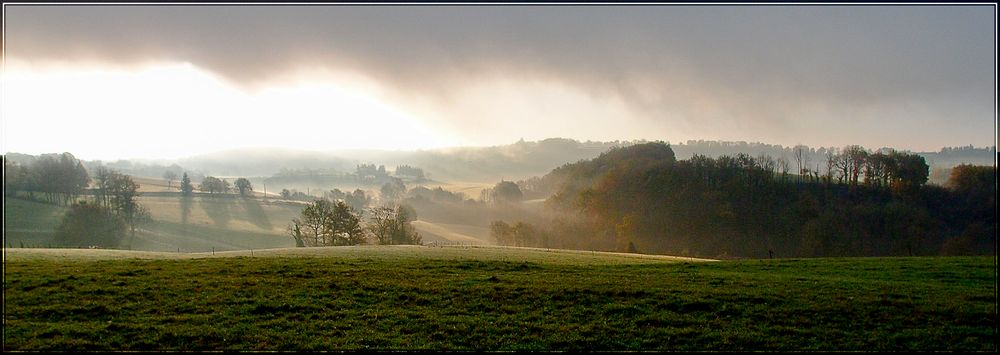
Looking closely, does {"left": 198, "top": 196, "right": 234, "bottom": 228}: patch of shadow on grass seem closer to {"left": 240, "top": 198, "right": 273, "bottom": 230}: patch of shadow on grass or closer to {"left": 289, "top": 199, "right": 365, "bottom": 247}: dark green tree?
{"left": 240, "top": 198, "right": 273, "bottom": 230}: patch of shadow on grass

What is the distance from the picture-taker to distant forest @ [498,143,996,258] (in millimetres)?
107375

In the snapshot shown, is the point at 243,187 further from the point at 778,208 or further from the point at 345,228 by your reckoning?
the point at 778,208

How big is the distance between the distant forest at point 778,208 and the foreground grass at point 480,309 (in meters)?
75.0

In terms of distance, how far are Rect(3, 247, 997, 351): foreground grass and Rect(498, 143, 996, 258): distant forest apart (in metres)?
75.0

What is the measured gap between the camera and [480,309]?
80.7ft

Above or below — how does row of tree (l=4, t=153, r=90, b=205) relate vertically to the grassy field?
above

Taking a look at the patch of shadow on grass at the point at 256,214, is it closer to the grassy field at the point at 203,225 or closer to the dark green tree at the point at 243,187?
the grassy field at the point at 203,225

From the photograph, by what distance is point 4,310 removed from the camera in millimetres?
23047

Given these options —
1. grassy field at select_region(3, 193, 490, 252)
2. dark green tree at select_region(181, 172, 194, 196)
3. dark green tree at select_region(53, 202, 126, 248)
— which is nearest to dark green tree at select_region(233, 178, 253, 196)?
grassy field at select_region(3, 193, 490, 252)

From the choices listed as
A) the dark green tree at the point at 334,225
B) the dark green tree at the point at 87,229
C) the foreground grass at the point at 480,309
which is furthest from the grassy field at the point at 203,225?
the foreground grass at the point at 480,309

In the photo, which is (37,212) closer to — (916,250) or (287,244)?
(287,244)

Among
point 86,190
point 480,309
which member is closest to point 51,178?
point 86,190

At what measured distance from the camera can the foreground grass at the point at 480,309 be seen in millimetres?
19812

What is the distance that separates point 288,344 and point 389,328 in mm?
3696
